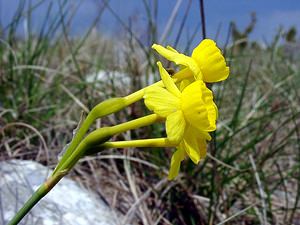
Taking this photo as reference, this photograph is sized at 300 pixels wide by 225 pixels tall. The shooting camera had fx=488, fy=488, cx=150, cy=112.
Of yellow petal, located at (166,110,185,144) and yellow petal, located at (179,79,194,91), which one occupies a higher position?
yellow petal, located at (179,79,194,91)

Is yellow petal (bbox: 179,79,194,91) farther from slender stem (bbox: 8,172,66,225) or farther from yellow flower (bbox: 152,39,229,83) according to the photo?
slender stem (bbox: 8,172,66,225)

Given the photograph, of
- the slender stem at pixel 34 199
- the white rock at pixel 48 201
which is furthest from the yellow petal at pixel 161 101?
the white rock at pixel 48 201

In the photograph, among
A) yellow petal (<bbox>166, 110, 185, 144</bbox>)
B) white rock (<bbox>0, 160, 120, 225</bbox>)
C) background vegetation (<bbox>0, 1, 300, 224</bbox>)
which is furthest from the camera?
background vegetation (<bbox>0, 1, 300, 224</bbox>)

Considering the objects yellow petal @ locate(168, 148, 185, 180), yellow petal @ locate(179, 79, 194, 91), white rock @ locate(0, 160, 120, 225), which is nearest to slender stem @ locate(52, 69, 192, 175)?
yellow petal @ locate(179, 79, 194, 91)

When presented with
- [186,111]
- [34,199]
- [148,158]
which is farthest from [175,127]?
[148,158]

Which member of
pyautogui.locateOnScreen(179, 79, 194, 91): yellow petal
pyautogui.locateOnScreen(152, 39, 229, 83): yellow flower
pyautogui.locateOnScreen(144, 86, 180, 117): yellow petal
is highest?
pyautogui.locateOnScreen(152, 39, 229, 83): yellow flower

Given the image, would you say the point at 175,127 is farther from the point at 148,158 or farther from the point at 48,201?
the point at 148,158

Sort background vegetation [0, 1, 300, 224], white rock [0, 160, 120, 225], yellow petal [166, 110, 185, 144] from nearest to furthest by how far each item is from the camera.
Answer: yellow petal [166, 110, 185, 144] → white rock [0, 160, 120, 225] → background vegetation [0, 1, 300, 224]

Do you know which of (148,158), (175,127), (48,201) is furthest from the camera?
(148,158)
